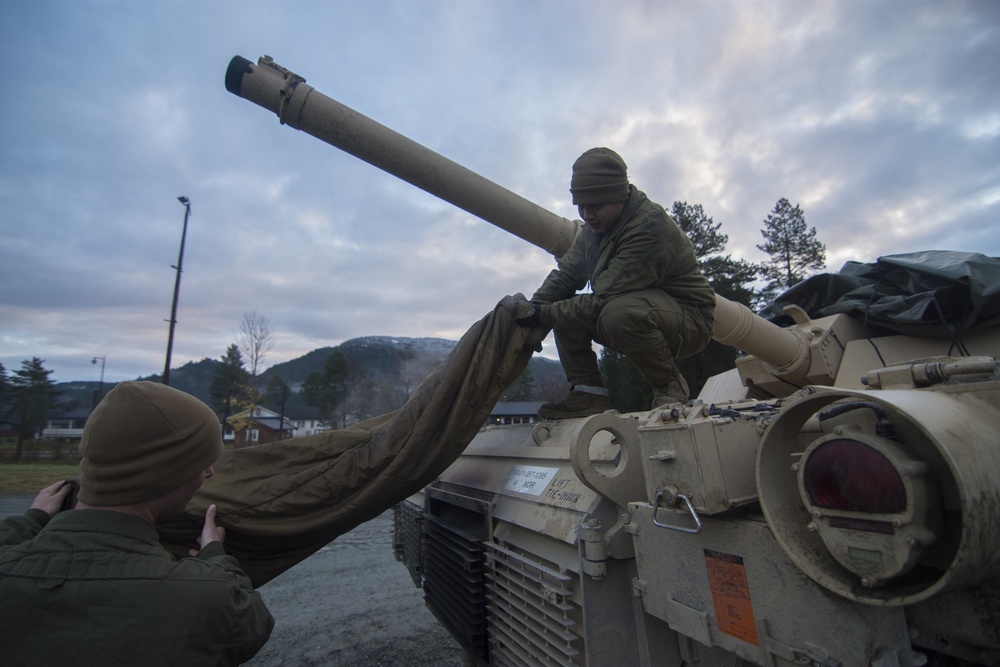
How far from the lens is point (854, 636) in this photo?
126 centimetres

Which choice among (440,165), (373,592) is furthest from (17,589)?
(373,592)

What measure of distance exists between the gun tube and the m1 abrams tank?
164 centimetres

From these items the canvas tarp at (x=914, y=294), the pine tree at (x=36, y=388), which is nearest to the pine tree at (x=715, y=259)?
the canvas tarp at (x=914, y=294)

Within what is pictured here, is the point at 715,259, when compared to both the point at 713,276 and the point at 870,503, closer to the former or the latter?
the point at 713,276

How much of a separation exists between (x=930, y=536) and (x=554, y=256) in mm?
3358

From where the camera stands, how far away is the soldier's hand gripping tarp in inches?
101

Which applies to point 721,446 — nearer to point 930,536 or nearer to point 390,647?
point 930,536

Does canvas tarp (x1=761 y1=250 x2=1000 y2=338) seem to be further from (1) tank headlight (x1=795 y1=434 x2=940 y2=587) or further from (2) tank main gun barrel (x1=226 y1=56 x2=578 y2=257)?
(1) tank headlight (x1=795 y1=434 x2=940 y2=587)

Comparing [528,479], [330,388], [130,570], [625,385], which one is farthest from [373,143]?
[330,388]

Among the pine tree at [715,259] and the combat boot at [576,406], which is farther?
the pine tree at [715,259]

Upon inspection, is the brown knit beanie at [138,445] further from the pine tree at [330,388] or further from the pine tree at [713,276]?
the pine tree at [330,388]

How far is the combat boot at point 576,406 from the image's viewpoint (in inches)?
123

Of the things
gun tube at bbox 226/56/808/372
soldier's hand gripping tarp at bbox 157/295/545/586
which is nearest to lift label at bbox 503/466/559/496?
soldier's hand gripping tarp at bbox 157/295/545/586

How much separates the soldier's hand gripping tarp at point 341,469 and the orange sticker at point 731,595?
4.86 ft
